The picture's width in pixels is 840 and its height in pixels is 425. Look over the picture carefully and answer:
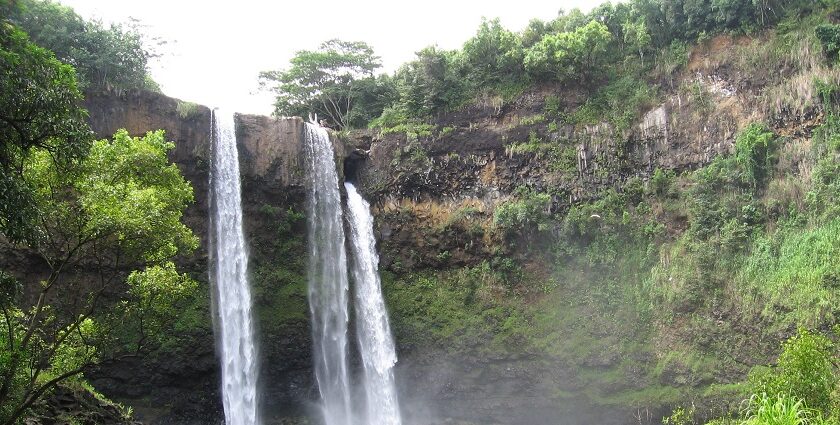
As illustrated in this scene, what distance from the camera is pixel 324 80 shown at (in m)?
29.4

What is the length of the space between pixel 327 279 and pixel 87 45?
12.0 meters

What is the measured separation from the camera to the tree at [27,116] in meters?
6.50

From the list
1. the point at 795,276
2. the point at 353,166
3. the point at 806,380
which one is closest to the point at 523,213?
the point at 353,166

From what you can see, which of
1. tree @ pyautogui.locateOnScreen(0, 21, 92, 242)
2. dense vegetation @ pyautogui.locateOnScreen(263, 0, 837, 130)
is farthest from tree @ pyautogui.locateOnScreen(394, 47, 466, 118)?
tree @ pyautogui.locateOnScreen(0, 21, 92, 242)

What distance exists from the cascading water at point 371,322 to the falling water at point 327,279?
2.27ft

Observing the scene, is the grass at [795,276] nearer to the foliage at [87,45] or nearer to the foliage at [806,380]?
the foliage at [806,380]

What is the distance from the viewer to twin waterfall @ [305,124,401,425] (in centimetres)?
2073

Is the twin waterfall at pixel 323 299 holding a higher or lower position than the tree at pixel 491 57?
lower

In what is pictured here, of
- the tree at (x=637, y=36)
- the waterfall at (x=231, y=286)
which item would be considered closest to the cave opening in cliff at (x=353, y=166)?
the waterfall at (x=231, y=286)

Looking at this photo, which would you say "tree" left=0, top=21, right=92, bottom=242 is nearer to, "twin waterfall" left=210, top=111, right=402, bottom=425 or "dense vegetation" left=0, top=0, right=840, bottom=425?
"dense vegetation" left=0, top=0, right=840, bottom=425

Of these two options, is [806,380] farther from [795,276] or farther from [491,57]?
[491,57]

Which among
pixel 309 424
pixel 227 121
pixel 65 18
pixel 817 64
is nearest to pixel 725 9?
pixel 817 64

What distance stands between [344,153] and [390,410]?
34.8ft

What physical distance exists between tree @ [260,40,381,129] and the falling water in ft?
18.4
